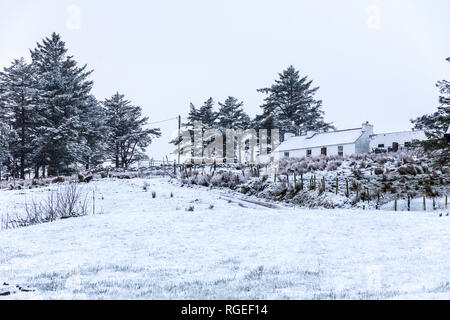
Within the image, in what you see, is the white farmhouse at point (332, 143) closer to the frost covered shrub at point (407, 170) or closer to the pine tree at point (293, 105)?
the pine tree at point (293, 105)

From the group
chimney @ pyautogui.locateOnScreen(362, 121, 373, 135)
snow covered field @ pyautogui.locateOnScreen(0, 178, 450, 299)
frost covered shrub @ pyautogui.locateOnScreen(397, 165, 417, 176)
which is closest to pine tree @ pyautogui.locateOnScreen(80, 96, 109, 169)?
chimney @ pyautogui.locateOnScreen(362, 121, 373, 135)

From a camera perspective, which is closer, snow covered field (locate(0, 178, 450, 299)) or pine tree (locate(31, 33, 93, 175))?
snow covered field (locate(0, 178, 450, 299))

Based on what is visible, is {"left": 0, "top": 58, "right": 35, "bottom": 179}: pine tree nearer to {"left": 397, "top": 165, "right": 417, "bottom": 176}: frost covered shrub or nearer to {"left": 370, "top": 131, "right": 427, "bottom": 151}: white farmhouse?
{"left": 397, "top": 165, "right": 417, "bottom": 176}: frost covered shrub

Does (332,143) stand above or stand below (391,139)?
below

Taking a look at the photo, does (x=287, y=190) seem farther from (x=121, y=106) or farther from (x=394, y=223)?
(x=121, y=106)

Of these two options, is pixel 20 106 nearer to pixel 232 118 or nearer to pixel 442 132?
pixel 232 118

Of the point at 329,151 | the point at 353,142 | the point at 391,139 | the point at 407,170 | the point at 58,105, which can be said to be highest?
the point at 58,105

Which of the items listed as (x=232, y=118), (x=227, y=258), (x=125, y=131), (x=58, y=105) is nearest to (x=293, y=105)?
(x=232, y=118)

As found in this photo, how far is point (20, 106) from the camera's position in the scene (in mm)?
36375

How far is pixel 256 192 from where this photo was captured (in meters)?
19.8

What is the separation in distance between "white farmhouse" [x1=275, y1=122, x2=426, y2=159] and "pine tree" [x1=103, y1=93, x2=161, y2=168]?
1963 cm

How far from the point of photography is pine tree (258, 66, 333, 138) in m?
50.1

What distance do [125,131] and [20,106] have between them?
13.2m
